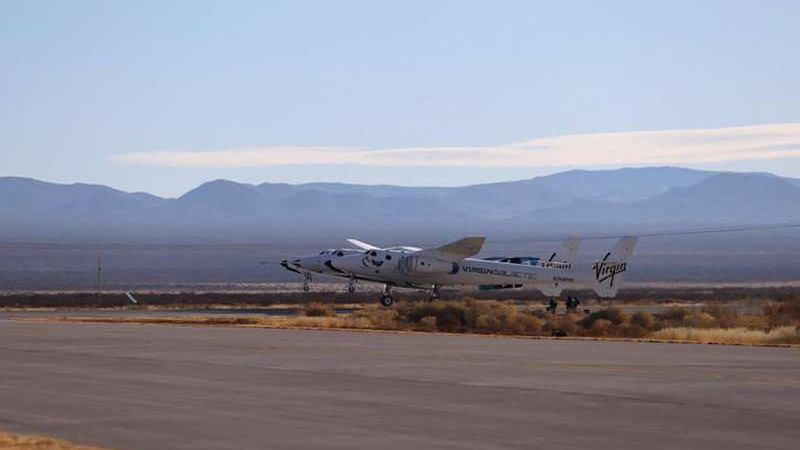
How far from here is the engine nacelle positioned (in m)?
61.2

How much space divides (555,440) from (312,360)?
11.0 metres

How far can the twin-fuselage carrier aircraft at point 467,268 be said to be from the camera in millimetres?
59938

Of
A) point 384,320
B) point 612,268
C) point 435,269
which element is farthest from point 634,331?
point 435,269

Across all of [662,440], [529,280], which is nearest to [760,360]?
[662,440]

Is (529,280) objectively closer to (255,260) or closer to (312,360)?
(312,360)

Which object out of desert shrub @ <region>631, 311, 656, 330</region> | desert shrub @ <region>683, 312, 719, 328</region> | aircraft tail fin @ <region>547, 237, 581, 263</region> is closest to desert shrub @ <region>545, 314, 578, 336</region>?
desert shrub @ <region>631, 311, 656, 330</region>

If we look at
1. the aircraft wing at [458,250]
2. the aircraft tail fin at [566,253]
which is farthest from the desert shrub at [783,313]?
the aircraft wing at [458,250]

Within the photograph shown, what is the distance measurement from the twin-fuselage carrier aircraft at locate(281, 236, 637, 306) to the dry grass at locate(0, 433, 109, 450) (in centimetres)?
4352

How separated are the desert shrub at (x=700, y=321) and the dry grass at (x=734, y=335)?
9.83 feet

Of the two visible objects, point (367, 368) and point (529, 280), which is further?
point (529, 280)

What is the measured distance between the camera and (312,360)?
26.3m

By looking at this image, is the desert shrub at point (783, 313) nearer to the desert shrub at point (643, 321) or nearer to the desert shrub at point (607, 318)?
the desert shrub at point (643, 321)

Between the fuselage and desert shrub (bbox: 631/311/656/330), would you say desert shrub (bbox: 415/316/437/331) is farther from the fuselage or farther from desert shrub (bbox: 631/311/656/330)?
the fuselage

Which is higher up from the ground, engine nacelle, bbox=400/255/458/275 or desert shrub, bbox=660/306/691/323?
engine nacelle, bbox=400/255/458/275
